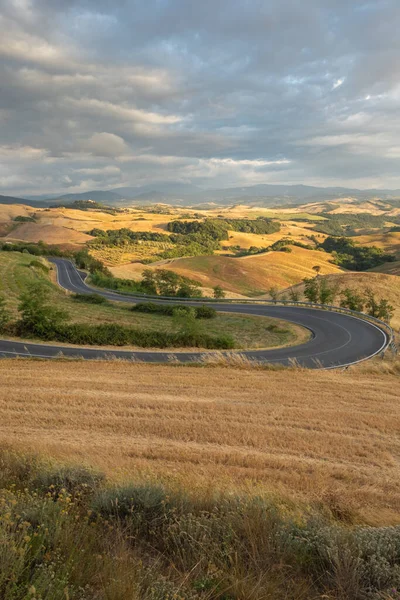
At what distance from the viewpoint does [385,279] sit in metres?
60.0

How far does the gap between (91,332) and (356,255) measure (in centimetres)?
11603

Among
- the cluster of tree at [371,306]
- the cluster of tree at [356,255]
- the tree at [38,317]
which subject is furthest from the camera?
the cluster of tree at [356,255]

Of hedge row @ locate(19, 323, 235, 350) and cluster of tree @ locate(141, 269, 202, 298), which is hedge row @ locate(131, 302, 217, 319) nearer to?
cluster of tree @ locate(141, 269, 202, 298)

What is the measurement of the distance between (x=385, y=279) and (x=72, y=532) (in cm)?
6436

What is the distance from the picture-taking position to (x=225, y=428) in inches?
418

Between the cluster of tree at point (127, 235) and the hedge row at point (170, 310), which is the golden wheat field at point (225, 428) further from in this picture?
the cluster of tree at point (127, 235)

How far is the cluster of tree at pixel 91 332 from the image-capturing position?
27.2 metres

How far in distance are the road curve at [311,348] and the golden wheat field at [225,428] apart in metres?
5.66

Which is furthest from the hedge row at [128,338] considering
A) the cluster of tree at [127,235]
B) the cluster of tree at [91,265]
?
the cluster of tree at [127,235]

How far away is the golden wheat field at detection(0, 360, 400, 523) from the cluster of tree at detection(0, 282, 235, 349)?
877 centimetres

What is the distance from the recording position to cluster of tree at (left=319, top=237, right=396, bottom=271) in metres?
109

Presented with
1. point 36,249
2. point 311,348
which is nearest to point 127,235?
point 36,249

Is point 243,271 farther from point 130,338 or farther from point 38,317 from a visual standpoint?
point 38,317

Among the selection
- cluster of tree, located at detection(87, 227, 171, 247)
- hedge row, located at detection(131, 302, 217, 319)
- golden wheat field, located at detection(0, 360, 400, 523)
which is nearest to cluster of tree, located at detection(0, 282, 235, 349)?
golden wheat field, located at detection(0, 360, 400, 523)
